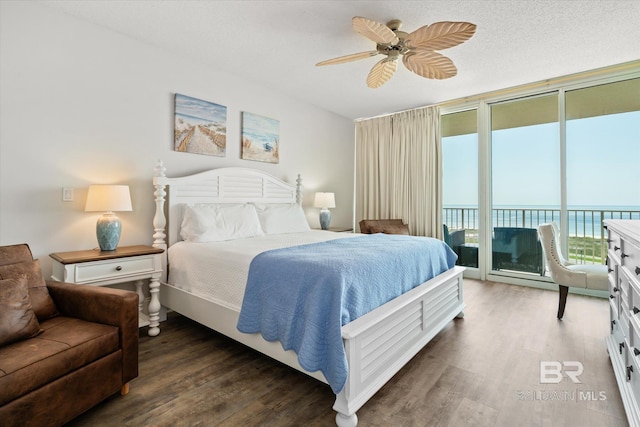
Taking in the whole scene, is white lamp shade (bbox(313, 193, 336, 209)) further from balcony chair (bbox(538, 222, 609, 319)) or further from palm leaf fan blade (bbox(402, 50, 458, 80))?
balcony chair (bbox(538, 222, 609, 319))

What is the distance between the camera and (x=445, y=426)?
157 centimetres

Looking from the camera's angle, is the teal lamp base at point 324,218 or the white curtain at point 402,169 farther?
the white curtain at point 402,169

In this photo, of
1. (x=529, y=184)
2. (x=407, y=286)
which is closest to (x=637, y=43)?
(x=529, y=184)

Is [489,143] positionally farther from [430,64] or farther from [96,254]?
[96,254]

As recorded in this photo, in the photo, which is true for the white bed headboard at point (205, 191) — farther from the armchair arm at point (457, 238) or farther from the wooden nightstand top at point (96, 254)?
the armchair arm at point (457, 238)

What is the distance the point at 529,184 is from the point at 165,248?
4.58m

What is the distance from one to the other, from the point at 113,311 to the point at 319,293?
1.15m

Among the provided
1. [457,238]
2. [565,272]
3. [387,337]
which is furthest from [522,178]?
[387,337]

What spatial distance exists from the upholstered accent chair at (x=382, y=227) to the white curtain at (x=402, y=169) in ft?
1.05

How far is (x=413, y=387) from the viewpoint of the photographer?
1910 millimetres

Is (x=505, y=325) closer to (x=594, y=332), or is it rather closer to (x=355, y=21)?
(x=594, y=332)

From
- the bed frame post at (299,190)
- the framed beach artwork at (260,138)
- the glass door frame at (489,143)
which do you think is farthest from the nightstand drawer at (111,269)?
the glass door frame at (489,143)

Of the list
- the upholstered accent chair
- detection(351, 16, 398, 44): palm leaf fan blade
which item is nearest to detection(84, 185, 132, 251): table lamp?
detection(351, 16, 398, 44): palm leaf fan blade

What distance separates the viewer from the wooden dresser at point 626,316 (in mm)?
1482
